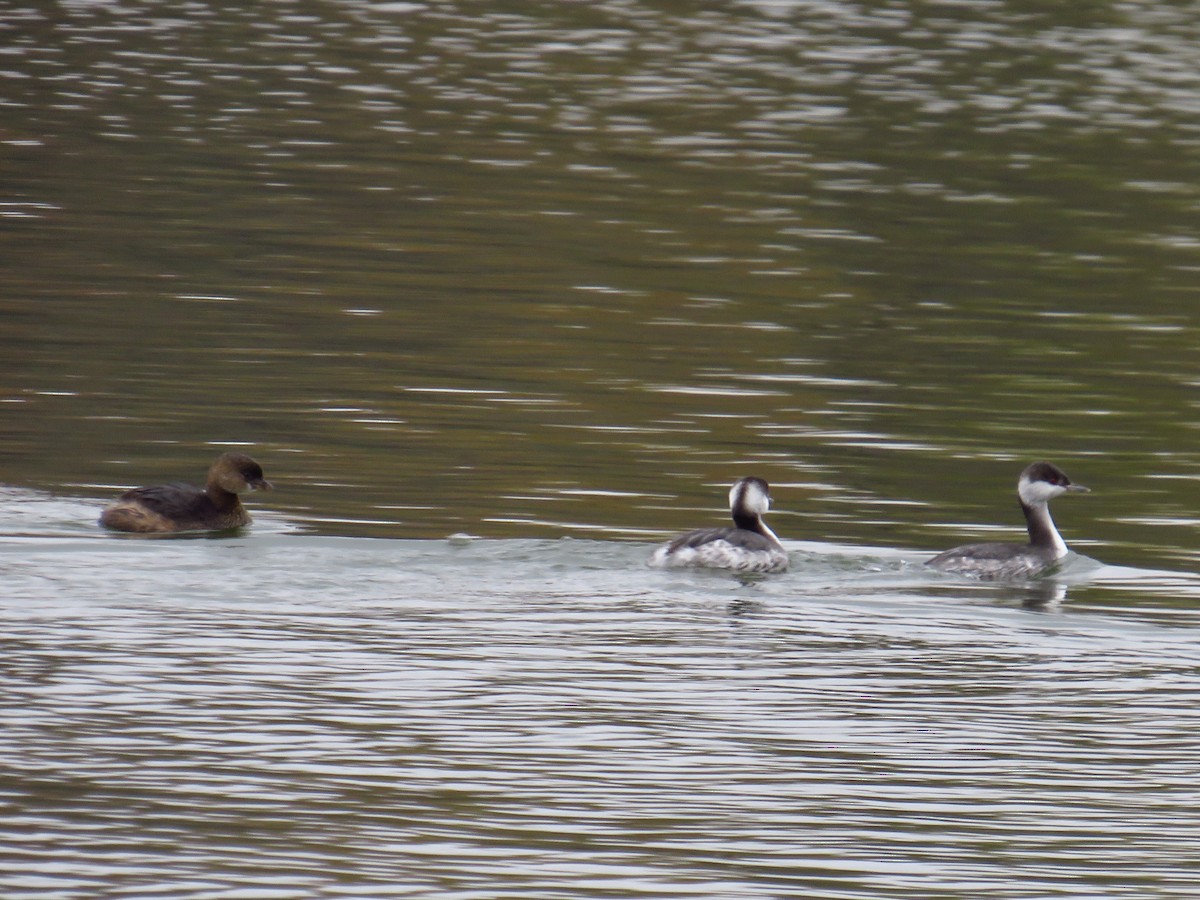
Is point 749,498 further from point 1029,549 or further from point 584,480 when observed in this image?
point 584,480

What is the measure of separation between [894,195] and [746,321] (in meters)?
7.60

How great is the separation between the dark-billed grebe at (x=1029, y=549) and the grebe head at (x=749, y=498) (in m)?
1.02

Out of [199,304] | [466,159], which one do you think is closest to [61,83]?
[466,159]

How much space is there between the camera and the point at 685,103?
3516 cm

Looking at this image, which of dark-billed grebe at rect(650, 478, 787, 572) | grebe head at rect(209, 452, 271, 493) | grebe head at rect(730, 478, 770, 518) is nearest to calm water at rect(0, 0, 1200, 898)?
dark-billed grebe at rect(650, 478, 787, 572)

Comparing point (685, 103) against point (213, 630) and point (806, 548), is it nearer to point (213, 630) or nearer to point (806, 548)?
point (806, 548)

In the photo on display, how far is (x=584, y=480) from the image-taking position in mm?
15492

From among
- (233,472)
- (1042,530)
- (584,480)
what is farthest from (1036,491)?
(233,472)

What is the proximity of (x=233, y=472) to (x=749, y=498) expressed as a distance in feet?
9.83

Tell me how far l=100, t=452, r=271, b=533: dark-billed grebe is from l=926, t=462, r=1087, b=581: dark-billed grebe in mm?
3972

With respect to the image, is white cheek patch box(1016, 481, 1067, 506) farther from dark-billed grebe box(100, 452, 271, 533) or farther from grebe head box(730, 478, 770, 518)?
dark-billed grebe box(100, 452, 271, 533)

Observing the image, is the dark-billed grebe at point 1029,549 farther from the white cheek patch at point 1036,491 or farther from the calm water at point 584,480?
the calm water at point 584,480

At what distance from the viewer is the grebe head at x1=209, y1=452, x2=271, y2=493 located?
14.2 metres

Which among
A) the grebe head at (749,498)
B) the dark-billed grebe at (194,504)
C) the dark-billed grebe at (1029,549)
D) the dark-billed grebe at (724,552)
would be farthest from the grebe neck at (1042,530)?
the dark-billed grebe at (194,504)
